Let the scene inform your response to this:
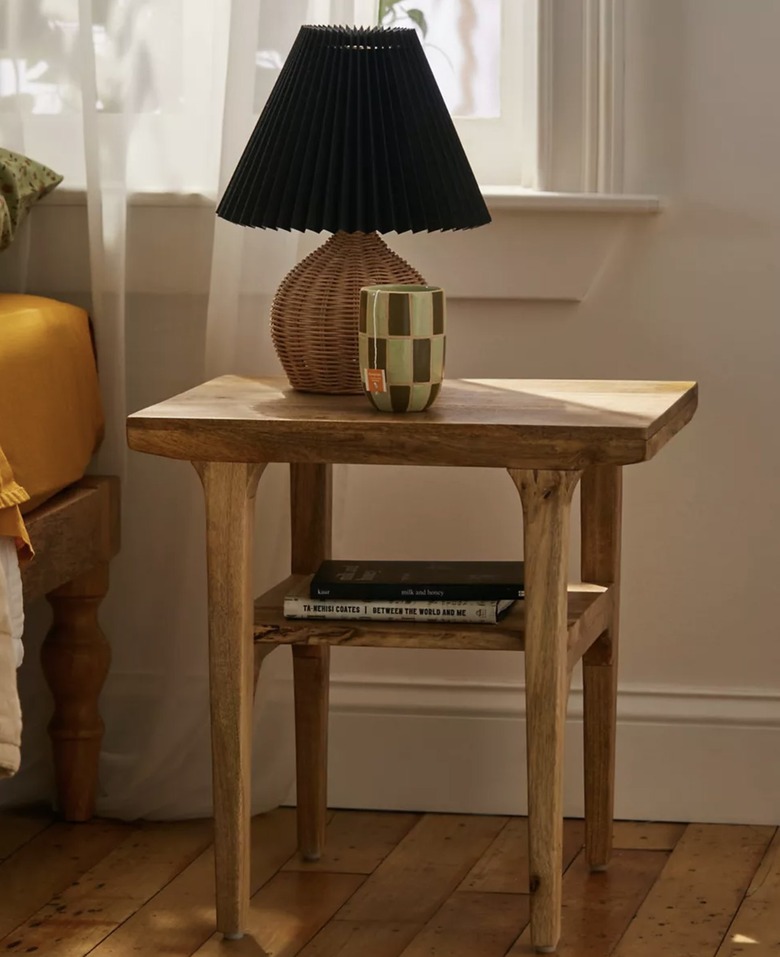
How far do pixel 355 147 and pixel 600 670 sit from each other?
68 cm

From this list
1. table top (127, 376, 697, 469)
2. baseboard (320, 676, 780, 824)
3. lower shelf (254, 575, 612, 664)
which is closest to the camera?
table top (127, 376, 697, 469)

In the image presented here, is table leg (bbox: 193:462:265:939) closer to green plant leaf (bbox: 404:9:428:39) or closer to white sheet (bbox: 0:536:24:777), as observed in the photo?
white sheet (bbox: 0:536:24:777)

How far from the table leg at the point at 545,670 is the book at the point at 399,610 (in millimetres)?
70

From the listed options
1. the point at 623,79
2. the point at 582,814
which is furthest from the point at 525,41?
the point at 582,814

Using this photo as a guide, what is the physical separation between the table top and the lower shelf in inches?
7.4

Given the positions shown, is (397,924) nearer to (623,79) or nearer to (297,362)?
(297,362)

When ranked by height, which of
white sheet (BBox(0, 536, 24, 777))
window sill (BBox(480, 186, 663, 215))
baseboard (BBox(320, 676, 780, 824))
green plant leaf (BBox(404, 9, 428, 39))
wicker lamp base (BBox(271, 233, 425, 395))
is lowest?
baseboard (BBox(320, 676, 780, 824))

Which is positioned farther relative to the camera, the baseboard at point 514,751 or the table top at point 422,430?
the baseboard at point 514,751

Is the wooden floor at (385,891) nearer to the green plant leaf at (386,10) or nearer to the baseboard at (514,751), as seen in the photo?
the baseboard at (514,751)

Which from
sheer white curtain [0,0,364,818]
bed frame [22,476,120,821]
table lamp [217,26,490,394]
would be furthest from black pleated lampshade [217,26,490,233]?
bed frame [22,476,120,821]

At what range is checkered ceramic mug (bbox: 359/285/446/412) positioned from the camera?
4.88 ft

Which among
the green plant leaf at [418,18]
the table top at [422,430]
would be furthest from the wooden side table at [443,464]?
the green plant leaf at [418,18]

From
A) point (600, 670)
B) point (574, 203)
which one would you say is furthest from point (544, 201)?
point (600, 670)

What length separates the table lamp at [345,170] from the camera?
1556mm
